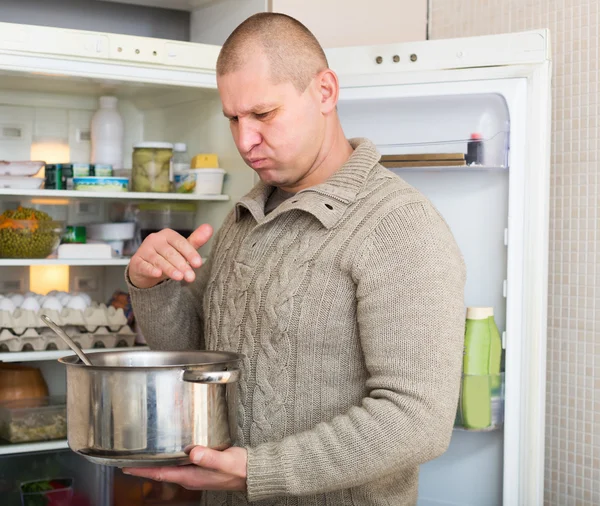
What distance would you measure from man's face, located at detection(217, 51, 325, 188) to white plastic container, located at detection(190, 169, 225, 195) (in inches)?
41.3

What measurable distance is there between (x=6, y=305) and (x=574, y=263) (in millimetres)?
1475

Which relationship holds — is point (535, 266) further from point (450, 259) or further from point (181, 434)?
point (181, 434)

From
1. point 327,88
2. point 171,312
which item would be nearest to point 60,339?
point 171,312

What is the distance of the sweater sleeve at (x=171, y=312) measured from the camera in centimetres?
145

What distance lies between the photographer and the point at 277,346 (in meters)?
1.26

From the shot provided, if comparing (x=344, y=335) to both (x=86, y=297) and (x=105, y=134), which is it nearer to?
(x=86, y=297)

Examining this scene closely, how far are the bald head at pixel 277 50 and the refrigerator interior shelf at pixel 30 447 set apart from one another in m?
1.23

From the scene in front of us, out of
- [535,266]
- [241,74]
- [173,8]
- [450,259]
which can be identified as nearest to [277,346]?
[450,259]

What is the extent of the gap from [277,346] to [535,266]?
0.84 meters

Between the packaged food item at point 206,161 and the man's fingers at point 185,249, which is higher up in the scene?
the packaged food item at point 206,161

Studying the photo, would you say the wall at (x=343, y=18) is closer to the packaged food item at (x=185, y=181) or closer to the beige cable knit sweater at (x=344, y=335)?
the packaged food item at (x=185, y=181)

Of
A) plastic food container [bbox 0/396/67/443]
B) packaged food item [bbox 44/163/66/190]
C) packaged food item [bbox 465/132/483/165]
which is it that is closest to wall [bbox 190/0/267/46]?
packaged food item [bbox 44/163/66/190]

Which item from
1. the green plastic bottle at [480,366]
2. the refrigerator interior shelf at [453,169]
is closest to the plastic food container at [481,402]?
the green plastic bottle at [480,366]

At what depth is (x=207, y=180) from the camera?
2.35 meters
